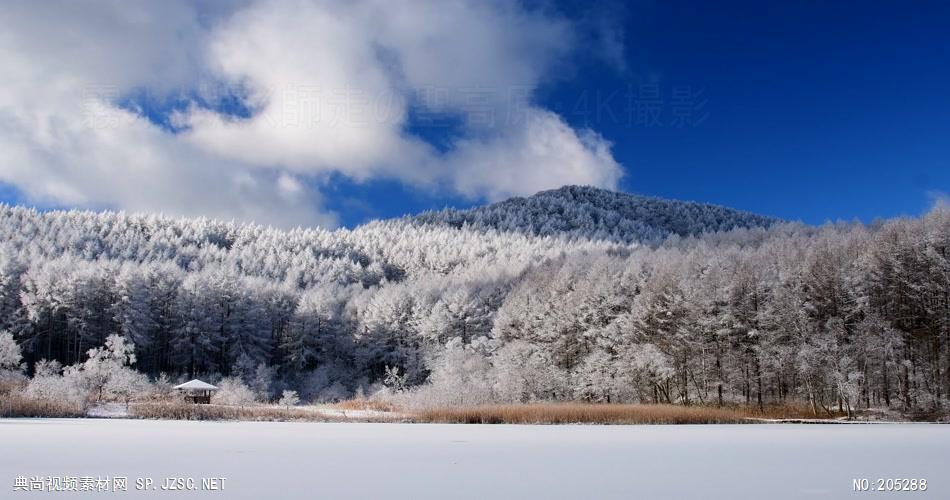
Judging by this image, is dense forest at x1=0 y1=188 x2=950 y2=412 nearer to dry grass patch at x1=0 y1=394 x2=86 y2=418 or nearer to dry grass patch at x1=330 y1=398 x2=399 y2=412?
dry grass patch at x1=330 y1=398 x2=399 y2=412

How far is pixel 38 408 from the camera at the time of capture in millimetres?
33125

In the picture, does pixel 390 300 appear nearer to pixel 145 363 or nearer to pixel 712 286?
pixel 145 363

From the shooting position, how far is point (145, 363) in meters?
77.8

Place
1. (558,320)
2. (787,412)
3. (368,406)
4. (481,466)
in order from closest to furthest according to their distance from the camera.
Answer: (481,466)
(787,412)
(368,406)
(558,320)

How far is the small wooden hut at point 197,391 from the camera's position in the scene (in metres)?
50.6

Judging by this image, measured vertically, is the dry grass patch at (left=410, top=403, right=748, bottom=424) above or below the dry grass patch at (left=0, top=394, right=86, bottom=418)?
below

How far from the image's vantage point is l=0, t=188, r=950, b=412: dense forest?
4328 cm

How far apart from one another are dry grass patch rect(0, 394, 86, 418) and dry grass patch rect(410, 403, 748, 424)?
18.4 m

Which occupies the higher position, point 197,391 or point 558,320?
point 558,320

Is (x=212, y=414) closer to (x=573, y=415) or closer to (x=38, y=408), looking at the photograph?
(x=38, y=408)

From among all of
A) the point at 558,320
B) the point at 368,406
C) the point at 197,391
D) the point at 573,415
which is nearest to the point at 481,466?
the point at 573,415

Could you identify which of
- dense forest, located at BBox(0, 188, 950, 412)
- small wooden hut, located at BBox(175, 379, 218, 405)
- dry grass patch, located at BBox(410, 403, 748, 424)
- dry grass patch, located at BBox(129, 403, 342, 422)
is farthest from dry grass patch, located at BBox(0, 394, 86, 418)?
dense forest, located at BBox(0, 188, 950, 412)

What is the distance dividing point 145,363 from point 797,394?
2753 inches

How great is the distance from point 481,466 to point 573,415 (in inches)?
891
